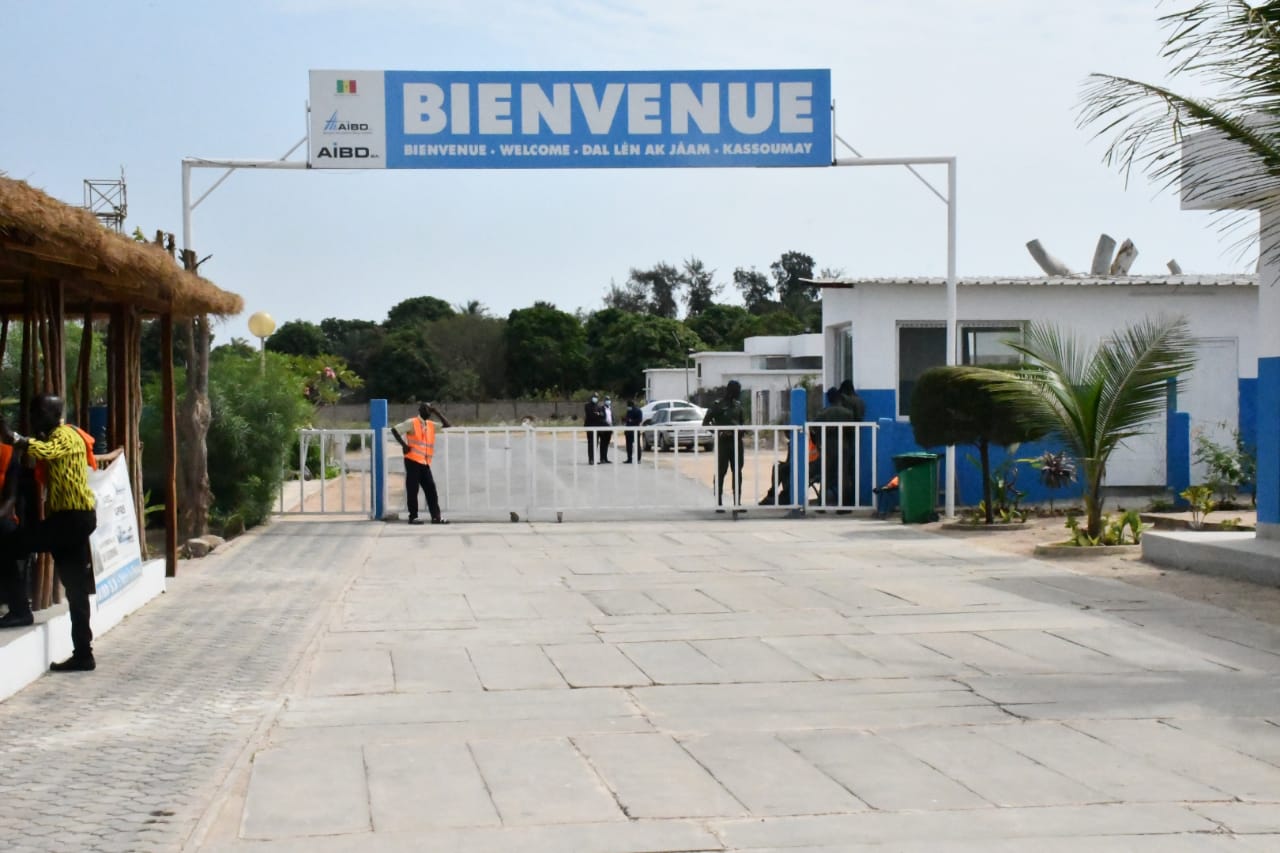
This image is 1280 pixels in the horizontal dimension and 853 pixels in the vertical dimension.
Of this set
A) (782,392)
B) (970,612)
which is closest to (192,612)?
(970,612)

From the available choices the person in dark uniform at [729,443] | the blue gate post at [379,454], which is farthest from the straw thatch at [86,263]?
the person in dark uniform at [729,443]

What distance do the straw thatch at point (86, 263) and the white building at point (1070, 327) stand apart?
384 inches

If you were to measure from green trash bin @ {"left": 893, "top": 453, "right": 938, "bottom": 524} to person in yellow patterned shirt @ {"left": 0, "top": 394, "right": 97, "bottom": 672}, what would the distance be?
1139 centimetres

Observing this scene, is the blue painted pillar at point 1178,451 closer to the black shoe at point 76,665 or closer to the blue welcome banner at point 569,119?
the blue welcome banner at point 569,119

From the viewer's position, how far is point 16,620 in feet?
27.5

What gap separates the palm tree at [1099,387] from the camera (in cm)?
1420

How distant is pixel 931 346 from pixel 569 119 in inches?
255

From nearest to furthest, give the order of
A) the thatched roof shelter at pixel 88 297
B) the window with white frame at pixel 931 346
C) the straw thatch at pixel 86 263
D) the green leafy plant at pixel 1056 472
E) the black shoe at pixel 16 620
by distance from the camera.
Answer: the straw thatch at pixel 86 263 < the thatched roof shelter at pixel 88 297 < the black shoe at pixel 16 620 < the green leafy plant at pixel 1056 472 < the window with white frame at pixel 931 346

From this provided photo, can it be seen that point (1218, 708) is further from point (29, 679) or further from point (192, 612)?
point (192, 612)

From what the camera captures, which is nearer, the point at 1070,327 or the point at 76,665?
the point at 76,665

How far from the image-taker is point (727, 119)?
16859mm

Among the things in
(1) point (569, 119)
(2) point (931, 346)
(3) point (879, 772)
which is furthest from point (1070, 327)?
(3) point (879, 772)

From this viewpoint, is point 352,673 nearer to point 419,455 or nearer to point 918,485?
point 419,455

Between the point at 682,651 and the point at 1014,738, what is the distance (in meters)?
2.80
